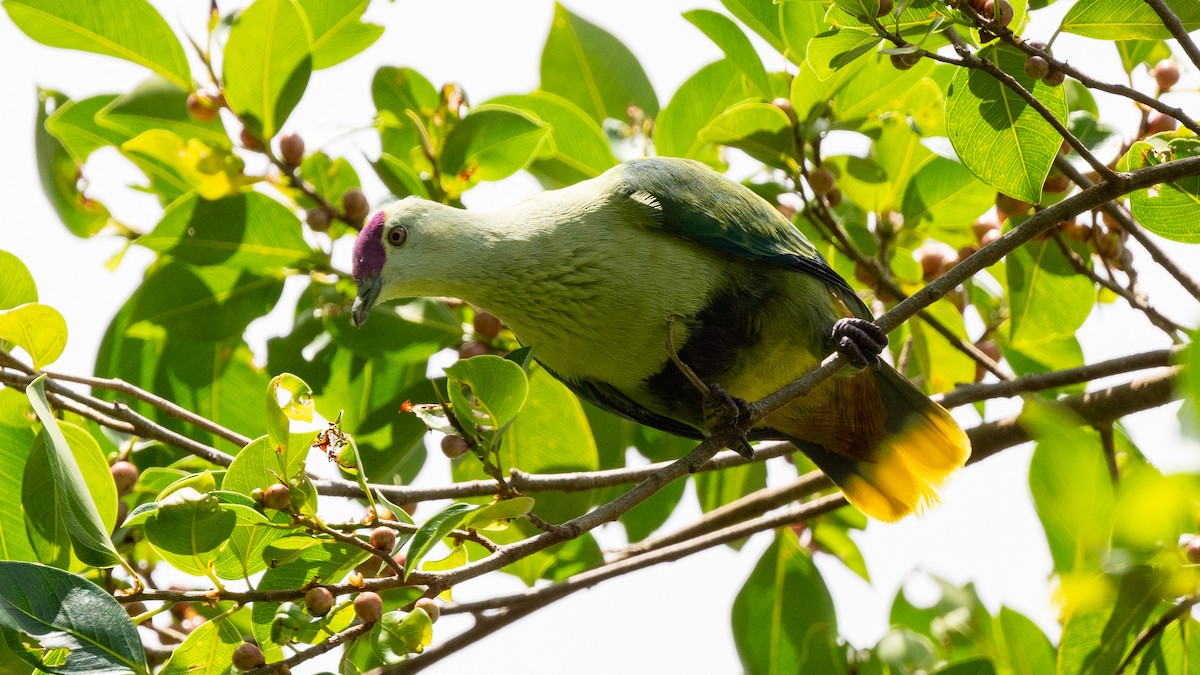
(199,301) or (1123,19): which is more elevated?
(1123,19)

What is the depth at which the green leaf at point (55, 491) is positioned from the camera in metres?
2.34

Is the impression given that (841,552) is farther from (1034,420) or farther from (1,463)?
(1034,420)

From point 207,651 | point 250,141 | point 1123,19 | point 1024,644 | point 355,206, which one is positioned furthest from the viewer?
point 355,206

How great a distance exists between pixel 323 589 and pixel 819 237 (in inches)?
93.0

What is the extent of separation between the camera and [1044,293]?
322 cm

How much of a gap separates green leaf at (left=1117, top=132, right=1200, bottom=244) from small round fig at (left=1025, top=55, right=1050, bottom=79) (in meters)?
0.45

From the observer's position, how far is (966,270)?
7.95 ft

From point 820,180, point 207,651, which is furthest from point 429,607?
point 820,180

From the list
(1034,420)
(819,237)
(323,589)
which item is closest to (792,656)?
(819,237)

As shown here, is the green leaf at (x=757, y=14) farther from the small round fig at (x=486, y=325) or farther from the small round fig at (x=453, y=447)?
the small round fig at (x=453, y=447)

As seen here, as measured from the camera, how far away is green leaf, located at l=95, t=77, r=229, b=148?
3199mm

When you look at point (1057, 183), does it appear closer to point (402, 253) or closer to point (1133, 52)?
point (1133, 52)

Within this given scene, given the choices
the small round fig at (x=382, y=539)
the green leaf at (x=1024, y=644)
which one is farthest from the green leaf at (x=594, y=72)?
the green leaf at (x=1024, y=644)

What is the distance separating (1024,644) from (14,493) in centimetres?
232
